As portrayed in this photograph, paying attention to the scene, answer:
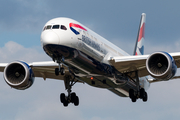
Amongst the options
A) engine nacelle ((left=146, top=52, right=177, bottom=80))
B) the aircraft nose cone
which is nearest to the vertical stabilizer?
engine nacelle ((left=146, top=52, right=177, bottom=80))

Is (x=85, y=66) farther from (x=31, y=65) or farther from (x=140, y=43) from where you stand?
(x=140, y=43)

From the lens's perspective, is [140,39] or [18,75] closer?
[18,75]

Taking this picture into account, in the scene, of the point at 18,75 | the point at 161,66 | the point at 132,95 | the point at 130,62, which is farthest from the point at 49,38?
the point at 132,95

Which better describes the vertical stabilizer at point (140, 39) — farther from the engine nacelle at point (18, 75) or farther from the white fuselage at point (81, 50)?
the engine nacelle at point (18, 75)

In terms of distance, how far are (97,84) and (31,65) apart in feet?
20.3

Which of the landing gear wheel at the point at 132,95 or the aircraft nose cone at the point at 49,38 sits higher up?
the aircraft nose cone at the point at 49,38

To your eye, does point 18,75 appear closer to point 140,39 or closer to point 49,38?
point 49,38

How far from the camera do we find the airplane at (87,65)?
29344mm

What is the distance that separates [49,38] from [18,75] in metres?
8.55

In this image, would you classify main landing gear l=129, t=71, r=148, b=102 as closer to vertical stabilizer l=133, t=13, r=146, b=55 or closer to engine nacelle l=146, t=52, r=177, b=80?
engine nacelle l=146, t=52, r=177, b=80

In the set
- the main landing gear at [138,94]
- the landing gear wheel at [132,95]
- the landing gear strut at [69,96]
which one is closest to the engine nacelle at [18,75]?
the landing gear strut at [69,96]

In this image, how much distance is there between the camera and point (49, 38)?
28.3 meters

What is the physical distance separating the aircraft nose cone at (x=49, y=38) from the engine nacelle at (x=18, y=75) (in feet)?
22.4

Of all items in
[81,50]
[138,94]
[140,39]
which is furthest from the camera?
[140,39]
